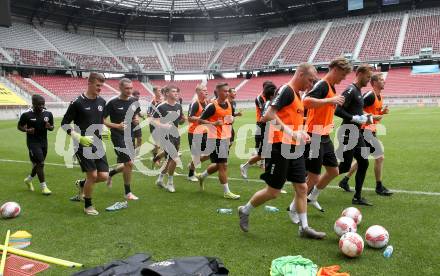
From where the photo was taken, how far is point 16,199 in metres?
7.77

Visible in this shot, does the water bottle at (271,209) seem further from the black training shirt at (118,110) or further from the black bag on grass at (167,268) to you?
the black training shirt at (118,110)

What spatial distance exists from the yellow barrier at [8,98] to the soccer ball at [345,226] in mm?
34060

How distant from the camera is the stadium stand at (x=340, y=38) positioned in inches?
1961

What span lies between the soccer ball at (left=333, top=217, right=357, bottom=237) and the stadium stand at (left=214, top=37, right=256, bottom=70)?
54151 mm

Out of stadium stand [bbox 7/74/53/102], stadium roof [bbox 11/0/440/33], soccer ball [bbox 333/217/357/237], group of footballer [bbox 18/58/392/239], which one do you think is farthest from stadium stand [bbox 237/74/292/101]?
soccer ball [bbox 333/217/357/237]

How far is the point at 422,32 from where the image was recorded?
4597cm

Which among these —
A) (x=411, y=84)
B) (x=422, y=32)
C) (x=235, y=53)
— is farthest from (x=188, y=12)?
(x=411, y=84)

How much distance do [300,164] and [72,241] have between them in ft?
10.3

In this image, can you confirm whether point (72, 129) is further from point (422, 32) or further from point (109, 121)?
point (422, 32)

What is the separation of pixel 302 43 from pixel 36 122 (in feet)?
164

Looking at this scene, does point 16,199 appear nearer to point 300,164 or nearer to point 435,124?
point 300,164

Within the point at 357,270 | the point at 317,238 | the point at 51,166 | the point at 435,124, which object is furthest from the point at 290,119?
the point at 435,124

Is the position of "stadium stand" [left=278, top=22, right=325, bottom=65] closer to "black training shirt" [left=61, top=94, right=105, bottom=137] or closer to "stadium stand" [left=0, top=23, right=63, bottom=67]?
"stadium stand" [left=0, top=23, right=63, bottom=67]

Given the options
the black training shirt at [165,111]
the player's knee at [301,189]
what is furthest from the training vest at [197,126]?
the player's knee at [301,189]
